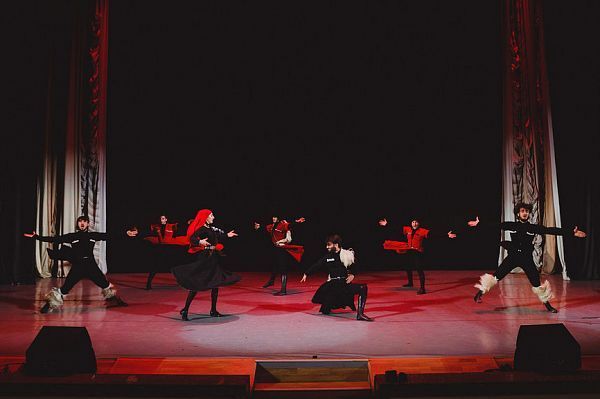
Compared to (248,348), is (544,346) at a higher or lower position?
higher

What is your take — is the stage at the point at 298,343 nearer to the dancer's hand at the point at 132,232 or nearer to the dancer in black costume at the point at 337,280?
the dancer in black costume at the point at 337,280

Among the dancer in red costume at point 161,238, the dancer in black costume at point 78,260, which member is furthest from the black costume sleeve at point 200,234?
the dancer in red costume at point 161,238

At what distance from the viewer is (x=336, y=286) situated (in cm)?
702

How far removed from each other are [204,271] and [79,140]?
577 centimetres

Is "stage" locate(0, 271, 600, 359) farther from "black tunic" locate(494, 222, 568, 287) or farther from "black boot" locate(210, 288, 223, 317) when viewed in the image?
"black tunic" locate(494, 222, 568, 287)

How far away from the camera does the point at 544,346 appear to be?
4035mm

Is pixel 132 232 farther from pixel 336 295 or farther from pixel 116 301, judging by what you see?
pixel 336 295

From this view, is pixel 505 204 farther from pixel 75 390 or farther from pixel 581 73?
pixel 75 390

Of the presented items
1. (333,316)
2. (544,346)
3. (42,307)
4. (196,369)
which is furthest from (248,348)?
(42,307)

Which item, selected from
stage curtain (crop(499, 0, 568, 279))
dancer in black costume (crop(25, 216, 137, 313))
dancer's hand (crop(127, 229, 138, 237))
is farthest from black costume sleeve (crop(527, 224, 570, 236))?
dancer in black costume (crop(25, 216, 137, 313))

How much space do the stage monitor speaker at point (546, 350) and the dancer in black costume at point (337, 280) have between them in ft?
9.05

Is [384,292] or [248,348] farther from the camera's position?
[384,292]

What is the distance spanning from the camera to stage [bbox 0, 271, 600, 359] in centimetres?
533

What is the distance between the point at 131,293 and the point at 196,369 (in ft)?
15.6
